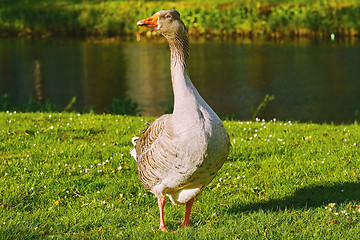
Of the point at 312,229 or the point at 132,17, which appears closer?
the point at 312,229

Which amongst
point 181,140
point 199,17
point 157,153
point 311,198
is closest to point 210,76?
point 199,17

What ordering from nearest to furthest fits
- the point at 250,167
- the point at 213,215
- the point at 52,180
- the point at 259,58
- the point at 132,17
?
the point at 213,215 < the point at 52,180 < the point at 250,167 < the point at 259,58 < the point at 132,17

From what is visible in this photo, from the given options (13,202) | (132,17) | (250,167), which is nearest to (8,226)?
(13,202)

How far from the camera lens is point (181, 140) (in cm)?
612

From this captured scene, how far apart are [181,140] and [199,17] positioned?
36958mm

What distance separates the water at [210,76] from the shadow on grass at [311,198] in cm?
1159

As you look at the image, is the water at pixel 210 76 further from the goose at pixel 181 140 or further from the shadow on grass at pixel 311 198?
the goose at pixel 181 140

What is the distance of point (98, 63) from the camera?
3288cm

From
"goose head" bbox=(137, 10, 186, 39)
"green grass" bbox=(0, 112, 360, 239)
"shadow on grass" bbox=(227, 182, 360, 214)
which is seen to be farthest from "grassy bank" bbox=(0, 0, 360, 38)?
"goose head" bbox=(137, 10, 186, 39)

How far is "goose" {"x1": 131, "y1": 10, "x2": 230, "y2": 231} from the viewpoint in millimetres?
6102

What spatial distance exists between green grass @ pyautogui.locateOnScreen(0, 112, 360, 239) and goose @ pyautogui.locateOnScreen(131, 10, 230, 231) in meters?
0.59

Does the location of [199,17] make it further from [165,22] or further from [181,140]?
[181,140]

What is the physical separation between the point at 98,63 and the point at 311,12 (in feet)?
52.7

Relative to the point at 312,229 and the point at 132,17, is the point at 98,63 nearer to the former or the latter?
the point at 132,17
